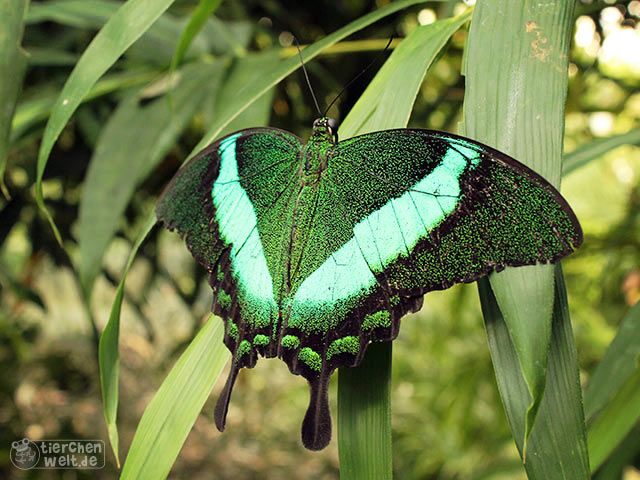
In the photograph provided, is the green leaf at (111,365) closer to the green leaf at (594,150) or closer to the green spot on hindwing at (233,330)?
the green spot on hindwing at (233,330)

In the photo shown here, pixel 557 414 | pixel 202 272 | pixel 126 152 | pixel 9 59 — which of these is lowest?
pixel 557 414

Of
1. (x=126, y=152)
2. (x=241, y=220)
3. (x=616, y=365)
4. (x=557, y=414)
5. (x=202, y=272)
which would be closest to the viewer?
(x=557, y=414)

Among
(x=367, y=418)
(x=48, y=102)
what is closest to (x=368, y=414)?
(x=367, y=418)

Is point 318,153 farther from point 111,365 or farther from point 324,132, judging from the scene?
point 111,365

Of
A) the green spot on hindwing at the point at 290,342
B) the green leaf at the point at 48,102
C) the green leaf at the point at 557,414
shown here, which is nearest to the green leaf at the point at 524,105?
the green leaf at the point at 557,414

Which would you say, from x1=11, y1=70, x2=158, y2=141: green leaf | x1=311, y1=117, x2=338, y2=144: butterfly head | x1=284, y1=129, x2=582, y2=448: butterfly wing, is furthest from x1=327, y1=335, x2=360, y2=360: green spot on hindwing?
x1=11, y1=70, x2=158, y2=141: green leaf

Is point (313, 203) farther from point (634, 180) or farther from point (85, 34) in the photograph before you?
point (634, 180)

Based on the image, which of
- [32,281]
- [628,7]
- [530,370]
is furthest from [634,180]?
[530,370]
